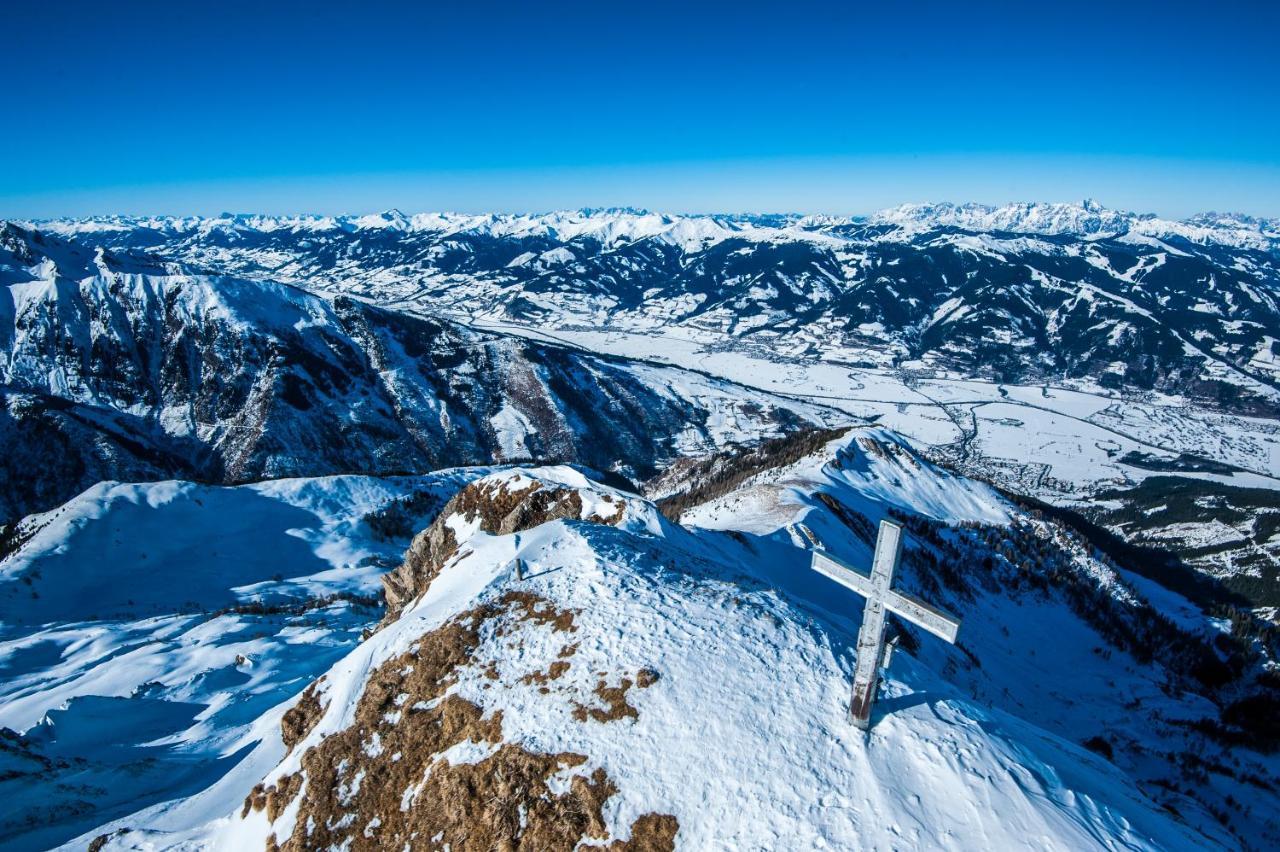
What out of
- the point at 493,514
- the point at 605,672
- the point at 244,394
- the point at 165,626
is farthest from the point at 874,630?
the point at 244,394

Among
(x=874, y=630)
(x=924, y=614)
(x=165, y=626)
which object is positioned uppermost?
(x=924, y=614)

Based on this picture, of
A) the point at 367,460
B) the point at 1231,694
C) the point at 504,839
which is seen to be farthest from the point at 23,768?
the point at 367,460

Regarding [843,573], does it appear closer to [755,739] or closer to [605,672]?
[755,739]

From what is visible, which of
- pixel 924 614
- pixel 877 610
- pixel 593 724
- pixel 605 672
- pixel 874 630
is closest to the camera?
pixel 924 614

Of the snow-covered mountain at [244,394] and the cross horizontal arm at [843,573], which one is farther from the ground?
the cross horizontal arm at [843,573]

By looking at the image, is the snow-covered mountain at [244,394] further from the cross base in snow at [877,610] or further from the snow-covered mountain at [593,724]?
the cross base in snow at [877,610]

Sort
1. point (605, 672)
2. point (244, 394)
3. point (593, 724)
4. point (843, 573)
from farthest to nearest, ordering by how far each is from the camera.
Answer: point (244, 394) → point (605, 672) → point (593, 724) → point (843, 573)

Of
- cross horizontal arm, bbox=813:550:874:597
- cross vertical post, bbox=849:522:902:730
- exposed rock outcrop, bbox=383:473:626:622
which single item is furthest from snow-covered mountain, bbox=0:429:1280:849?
cross horizontal arm, bbox=813:550:874:597

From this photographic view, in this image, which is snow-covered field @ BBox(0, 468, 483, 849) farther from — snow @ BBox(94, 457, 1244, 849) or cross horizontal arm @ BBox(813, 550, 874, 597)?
cross horizontal arm @ BBox(813, 550, 874, 597)

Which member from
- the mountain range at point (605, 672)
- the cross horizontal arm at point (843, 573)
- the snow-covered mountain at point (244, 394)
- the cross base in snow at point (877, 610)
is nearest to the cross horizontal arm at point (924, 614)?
the cross base in snow at point (877, 610)
